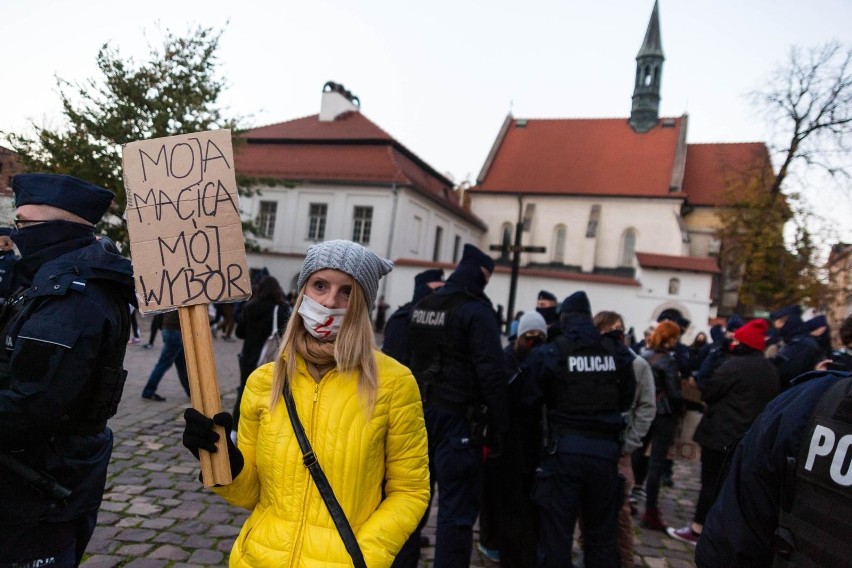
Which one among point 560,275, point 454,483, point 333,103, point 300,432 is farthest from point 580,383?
point 333,103

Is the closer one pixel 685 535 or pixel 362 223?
pixel 685 535

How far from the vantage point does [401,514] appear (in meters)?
2.01

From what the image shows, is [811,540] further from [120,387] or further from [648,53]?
[648,53]

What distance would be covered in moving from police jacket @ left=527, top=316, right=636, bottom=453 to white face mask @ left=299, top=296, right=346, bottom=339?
2.16 meters

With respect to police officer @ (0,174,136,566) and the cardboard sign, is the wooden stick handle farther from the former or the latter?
police officer @ (0,174,136,566)

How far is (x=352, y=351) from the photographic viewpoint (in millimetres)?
2092

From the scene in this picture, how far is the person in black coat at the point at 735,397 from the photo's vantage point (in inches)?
194

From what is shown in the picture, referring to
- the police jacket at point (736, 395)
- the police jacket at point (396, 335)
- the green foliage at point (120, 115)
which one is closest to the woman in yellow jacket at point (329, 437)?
the police jacket at point (396, 335)

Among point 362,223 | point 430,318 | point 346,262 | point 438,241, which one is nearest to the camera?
point 346,262

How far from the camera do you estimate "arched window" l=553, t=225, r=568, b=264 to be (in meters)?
40.4

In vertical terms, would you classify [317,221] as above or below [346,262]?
above

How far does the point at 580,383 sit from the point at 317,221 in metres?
30.2

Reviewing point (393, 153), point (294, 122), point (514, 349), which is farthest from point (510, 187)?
point (514, 349)

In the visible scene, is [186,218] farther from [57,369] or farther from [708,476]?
[708,476]
